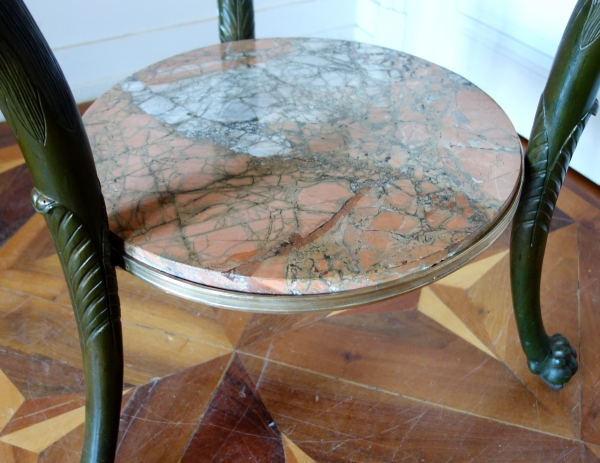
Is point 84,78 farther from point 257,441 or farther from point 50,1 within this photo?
point 257,441

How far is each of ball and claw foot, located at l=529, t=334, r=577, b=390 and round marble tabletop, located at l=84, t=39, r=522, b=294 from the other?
31 cm

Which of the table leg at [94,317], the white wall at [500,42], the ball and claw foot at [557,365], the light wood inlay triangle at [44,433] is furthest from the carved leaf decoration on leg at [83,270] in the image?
the white wall at [500,42]

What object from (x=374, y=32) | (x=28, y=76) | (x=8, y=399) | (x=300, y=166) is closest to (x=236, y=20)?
(x=300, y=166)

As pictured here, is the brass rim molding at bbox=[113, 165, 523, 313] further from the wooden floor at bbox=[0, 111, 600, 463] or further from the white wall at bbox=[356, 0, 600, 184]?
the white wall at bbox=[356, 0, 600, 184]

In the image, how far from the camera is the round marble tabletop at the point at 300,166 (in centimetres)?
43

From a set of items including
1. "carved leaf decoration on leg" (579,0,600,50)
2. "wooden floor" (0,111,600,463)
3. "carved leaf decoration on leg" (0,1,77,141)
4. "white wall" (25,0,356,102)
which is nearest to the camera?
"carved leaf decoration on leg" (0,1,77,141)

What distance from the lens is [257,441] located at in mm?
660

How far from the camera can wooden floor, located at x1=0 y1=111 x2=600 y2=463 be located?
658 millimetres

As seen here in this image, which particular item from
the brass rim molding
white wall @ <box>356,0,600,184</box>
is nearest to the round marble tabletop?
the brass rim molding

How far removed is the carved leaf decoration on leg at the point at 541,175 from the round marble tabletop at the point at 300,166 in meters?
0.03

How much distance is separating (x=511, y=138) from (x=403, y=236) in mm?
185

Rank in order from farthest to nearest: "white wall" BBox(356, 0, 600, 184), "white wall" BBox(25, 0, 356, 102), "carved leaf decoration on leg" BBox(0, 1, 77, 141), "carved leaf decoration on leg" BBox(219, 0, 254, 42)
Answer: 1. "white wall" BBox(25, 0, 356, 102)
2. "white wall" BBox(356, 0, 600, 184)
3. "carved leaf decoration on leg" BBox(219, 0, 254, 42)
4. "carved leaf decoration on leg" BBox(0, 1, 77, 141)

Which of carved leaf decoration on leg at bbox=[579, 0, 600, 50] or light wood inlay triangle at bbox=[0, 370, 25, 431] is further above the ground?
carved leaf decoration on leg at bbox=[579, 0, 600, 50]

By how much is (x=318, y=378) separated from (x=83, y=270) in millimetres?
377
